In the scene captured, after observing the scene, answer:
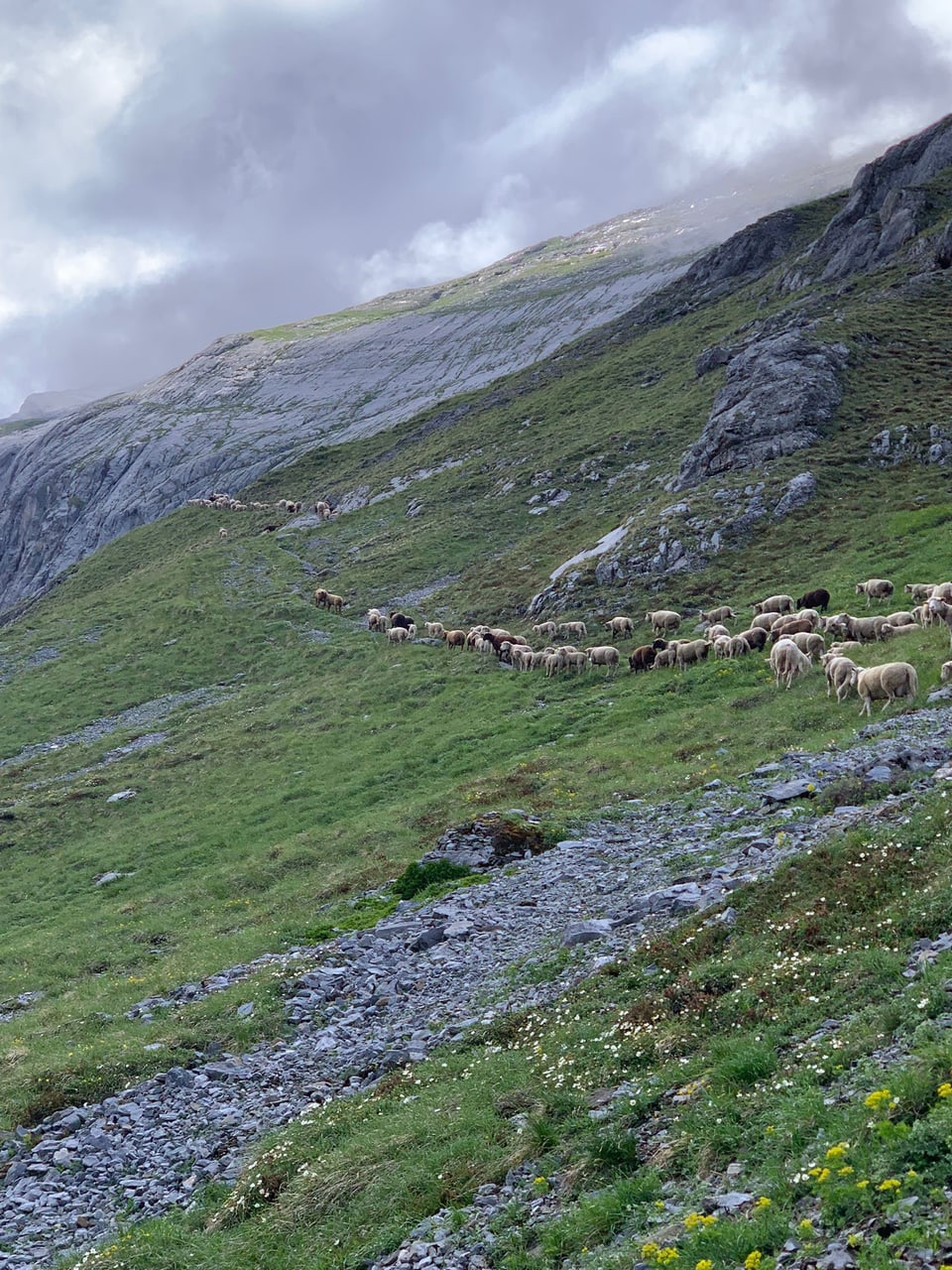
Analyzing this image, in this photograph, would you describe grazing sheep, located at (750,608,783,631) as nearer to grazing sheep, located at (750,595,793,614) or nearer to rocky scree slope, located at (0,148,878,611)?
grazing sheep, located at (750,595,793,614)

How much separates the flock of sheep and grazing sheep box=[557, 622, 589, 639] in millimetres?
49

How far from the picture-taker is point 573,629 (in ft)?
155

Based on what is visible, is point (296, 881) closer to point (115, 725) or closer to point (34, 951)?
point (34, 951)

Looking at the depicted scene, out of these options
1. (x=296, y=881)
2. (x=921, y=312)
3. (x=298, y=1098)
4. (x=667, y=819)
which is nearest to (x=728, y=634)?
(x=667, y=819)

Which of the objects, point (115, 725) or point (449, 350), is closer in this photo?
point (115, 725)

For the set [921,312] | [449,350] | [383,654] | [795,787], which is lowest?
[795,787]

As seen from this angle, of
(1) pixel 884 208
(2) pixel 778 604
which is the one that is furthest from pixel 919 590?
(1) pixel 884 208

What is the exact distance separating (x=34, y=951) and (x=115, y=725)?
1128 inches

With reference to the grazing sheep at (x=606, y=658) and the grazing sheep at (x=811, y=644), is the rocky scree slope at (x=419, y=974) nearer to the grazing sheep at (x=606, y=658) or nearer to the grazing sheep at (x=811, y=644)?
the grazing sheep at (x=811, y=644)

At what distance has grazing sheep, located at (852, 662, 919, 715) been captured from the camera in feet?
79.6

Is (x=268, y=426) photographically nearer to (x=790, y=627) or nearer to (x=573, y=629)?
(x=573, y=629)

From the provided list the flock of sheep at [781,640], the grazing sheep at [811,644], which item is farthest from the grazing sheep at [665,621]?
the grazing sheep at [811,644]

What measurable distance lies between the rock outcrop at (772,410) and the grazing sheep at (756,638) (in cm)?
2371

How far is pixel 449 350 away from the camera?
602ft
